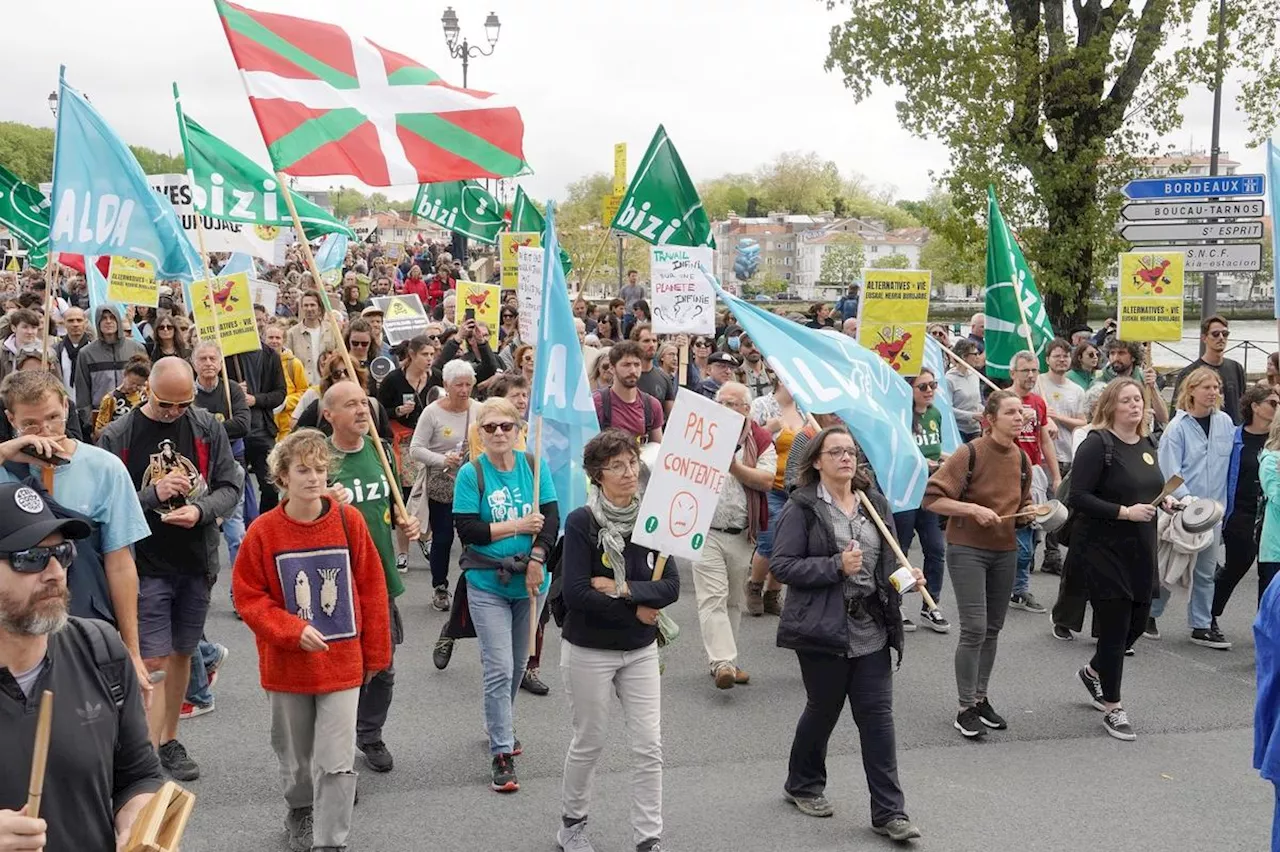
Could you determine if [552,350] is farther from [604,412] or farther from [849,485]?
[604,412]

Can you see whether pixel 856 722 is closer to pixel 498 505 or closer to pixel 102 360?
pixel 498 505

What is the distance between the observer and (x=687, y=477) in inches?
210

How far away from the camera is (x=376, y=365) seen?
11.5m

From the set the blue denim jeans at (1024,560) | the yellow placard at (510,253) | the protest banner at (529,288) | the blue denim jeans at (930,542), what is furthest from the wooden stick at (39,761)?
the yellow placard at (510,253)

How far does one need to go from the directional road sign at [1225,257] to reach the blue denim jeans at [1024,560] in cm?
537

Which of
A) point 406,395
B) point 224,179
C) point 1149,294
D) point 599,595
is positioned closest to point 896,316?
point 1149,294

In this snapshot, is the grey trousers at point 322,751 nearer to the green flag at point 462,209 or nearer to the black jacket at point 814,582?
the black jacket at point 814,582

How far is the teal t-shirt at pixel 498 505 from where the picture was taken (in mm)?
6090

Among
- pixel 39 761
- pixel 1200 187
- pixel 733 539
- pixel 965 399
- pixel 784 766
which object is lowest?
pixel 784 766

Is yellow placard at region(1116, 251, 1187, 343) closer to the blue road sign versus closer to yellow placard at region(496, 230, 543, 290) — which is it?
the blue road sign

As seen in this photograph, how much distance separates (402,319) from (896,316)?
6.96 meters

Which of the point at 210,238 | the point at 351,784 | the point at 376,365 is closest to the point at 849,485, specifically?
the point at 351,784

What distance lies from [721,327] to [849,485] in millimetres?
16543

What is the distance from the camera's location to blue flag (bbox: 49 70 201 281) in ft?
25.6
